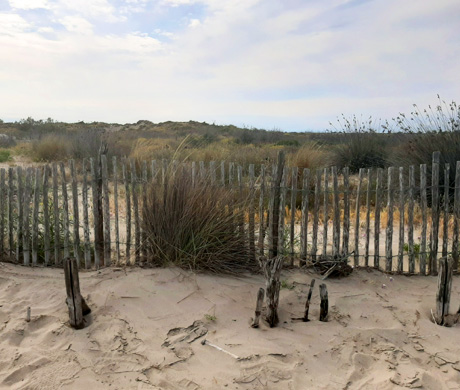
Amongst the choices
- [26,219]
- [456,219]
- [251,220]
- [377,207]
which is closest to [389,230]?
[377,207]

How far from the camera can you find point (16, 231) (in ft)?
16.3

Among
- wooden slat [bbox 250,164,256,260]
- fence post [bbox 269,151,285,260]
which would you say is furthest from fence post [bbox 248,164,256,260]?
fence post [bbox 269,151,285,260]

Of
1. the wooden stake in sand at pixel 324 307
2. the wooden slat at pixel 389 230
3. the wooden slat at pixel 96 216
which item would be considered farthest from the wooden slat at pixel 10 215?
the wooden slat at pixel 389 230

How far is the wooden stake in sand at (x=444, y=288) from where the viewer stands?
136 inches

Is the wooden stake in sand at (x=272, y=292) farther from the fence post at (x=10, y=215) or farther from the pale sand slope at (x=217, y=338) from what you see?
the fence post at (x=10, y=215)

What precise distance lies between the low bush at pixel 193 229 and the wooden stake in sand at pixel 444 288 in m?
1.80

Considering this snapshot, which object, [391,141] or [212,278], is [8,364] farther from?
[391,141]

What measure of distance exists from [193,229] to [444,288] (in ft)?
7.92

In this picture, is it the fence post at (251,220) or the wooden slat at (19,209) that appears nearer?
the fence post at (251,220)

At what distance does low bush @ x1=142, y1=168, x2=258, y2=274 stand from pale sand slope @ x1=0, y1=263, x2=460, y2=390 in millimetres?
191

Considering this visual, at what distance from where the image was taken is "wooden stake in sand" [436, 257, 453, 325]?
11.3 ft

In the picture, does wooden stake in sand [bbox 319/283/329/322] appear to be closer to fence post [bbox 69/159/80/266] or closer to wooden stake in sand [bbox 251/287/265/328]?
wooden stake in sand [bbox 251/287/265/328]

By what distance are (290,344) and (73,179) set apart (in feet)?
9.81

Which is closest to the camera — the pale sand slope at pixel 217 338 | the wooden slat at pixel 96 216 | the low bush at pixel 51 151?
the pale sand slope at pixel 217 338
